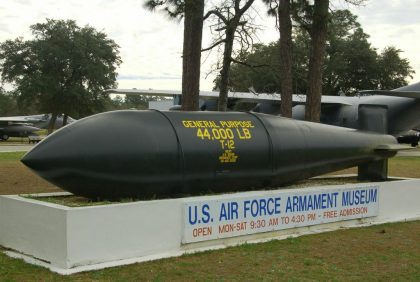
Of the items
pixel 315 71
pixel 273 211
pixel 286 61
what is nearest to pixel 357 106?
pixel 315 71

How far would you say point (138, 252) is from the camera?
5.80 meters

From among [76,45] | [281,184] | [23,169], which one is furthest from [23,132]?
[281,184]

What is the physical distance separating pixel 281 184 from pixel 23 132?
34965mm

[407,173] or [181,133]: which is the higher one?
[181,133]

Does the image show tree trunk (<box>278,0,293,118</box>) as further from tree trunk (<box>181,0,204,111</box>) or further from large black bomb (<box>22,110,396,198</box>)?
large black bomb (<box>22,110,396,198</box>)

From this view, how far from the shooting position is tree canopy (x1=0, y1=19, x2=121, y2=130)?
42406 millimetres

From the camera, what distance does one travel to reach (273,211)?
7.08 metres

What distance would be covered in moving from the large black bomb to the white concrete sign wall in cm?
49

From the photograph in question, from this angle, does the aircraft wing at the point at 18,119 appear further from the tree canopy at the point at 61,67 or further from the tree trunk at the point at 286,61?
the tree trunk at the point at 286,61

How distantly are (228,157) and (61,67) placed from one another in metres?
38.9

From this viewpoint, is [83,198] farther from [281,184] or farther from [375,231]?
[375,231]

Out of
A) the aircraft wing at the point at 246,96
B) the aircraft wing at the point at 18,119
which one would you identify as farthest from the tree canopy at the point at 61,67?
the aircraft wing at the point at 246,96

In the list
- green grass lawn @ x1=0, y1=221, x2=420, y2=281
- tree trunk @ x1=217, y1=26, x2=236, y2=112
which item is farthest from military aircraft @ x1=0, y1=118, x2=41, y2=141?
green grass lawn @ x1=0, y1=221, x2=420, y2=281

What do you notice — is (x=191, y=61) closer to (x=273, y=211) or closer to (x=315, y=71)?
(x=315, y=71)
